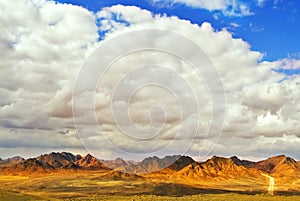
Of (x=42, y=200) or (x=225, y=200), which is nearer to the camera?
(x=42, y=200)

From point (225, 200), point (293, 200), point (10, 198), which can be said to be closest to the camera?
point (10, 198)

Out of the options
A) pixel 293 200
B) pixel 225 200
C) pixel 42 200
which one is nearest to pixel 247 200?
pixel 225 200

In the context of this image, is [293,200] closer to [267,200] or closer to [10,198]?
[267,200]

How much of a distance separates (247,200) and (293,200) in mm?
22623

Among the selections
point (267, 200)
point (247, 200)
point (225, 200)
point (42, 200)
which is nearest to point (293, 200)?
point (267, 200)

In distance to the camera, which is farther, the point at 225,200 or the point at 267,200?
the point at 267,200

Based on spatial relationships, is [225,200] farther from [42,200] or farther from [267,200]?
[42,200]

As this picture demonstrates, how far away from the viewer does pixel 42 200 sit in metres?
115

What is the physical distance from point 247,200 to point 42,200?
88880 mm

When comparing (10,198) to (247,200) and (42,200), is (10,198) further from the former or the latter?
(247,200)

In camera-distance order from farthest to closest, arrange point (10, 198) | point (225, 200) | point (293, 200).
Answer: point (293, 200), point (225, 200), point (10, 198)

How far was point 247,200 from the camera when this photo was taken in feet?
543

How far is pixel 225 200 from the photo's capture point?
523 ft

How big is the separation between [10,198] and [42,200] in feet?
29.7
